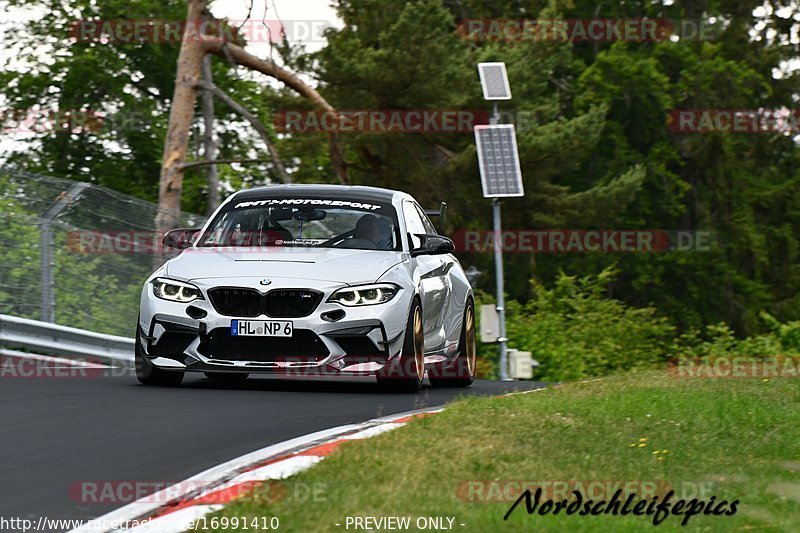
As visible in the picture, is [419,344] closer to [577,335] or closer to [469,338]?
[469,338]

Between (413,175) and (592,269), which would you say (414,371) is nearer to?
(413,175)

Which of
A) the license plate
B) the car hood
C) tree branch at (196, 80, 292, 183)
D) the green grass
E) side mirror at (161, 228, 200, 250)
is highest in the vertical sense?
tree branch at (196, 80, 292, 183)

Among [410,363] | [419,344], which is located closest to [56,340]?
[419,344]

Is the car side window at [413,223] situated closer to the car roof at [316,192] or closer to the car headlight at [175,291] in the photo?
the car roof at [316,192]

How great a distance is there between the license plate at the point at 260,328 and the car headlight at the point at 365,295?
0.41 m

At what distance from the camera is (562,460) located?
7.41m

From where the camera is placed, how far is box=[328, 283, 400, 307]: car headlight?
449 inches

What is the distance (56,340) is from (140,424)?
20.3 feet

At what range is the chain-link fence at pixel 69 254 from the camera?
1566 cm

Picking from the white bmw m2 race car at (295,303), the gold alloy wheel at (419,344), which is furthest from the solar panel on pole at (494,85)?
the gold alloy wheel at (419,344)

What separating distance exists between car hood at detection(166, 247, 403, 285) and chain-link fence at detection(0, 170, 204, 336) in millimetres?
4148

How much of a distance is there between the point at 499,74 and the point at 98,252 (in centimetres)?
1052

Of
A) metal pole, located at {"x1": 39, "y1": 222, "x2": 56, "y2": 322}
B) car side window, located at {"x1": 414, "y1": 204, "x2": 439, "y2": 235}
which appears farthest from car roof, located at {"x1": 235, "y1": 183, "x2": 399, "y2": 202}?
metal pole, located at {"x1": 39, "y1": 222, "x2": 56, "y2": 322}

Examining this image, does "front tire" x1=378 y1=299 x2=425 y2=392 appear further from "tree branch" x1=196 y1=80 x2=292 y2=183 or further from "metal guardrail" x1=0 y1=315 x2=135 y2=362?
"tree branch" x1=196 y1=80 x2=292 y2=183
